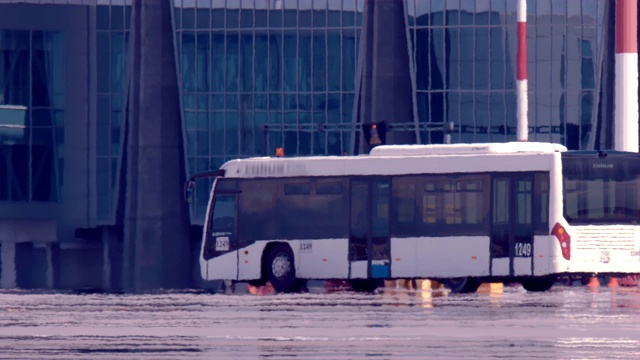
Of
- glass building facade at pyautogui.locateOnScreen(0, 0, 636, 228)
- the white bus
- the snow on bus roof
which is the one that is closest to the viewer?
the white bus

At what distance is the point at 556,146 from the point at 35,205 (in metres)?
33.9

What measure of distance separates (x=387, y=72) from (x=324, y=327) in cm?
4075

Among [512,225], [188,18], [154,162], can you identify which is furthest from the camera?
[188,18]

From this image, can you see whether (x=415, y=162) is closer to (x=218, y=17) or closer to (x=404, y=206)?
(x=404, y=206)

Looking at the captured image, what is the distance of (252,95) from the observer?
218ft

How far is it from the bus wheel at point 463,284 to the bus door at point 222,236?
4.78 m

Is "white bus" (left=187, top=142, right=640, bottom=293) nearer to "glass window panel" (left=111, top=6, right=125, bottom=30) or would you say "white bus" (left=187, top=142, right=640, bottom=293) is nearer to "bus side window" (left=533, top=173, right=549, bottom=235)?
"bus side window" (left=533, top=173, right=549, bottom=235)

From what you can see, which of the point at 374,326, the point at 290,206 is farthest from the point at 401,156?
the point at 374,326

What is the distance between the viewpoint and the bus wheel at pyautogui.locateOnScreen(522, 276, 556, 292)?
36219 mm

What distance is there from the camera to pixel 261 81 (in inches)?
2616

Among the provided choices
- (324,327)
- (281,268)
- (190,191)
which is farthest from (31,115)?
(324,327)

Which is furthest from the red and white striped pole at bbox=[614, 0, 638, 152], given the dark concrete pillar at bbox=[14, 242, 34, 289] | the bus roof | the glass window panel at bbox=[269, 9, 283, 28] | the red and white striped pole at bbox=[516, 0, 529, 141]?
the dark concrete pillar at bbox=[14, 242, 34, 289]

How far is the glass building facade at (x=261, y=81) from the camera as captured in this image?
64.0 m

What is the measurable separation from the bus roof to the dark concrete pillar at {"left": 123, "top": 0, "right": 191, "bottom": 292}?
73.1ft
